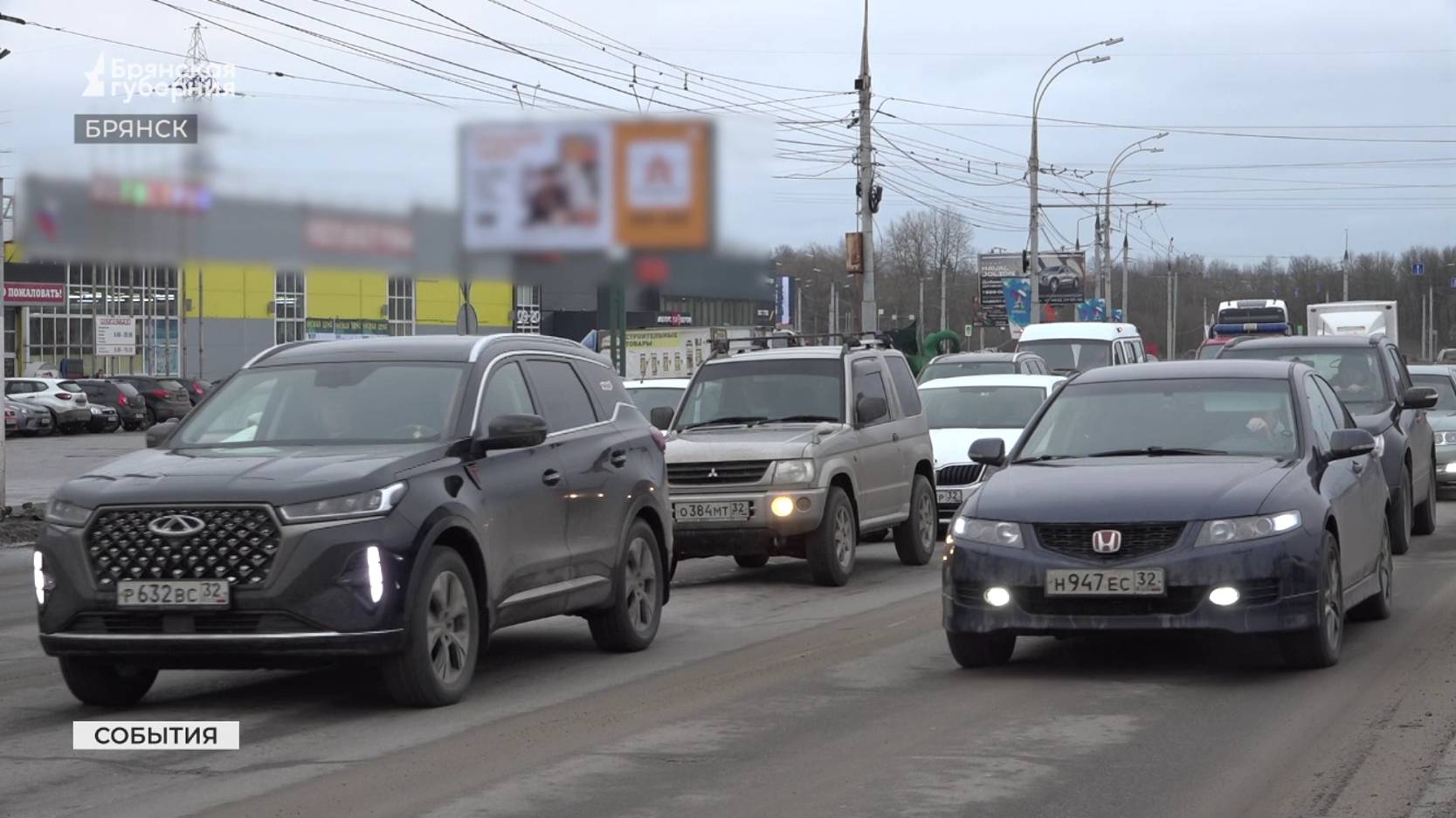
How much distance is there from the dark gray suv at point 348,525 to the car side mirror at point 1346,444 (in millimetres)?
3746

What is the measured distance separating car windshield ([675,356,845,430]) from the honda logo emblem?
6765 mm

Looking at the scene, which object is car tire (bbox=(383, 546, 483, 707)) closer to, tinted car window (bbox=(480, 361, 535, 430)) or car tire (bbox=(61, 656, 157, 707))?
tinted car window (bbox=(480, 361, 535, 430))

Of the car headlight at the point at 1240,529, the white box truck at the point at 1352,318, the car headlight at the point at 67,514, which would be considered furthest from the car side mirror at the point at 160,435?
the white box truck at the point at 1352,318

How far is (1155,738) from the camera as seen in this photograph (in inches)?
295

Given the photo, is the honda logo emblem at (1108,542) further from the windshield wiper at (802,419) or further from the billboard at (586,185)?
the billboard at (586,185)

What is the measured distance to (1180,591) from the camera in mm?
8617

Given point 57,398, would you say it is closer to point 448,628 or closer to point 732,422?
point 732,422

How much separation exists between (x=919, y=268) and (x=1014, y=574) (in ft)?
231

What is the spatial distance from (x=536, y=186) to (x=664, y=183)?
2.24 m

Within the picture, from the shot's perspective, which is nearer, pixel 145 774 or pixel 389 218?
pixel 145 774

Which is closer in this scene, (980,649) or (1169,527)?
(1169,527)

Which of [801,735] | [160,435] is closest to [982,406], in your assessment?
[160,435]

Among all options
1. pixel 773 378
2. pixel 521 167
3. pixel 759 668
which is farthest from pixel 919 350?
pixel 759 668

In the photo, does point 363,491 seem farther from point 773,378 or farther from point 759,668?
point 773,378
